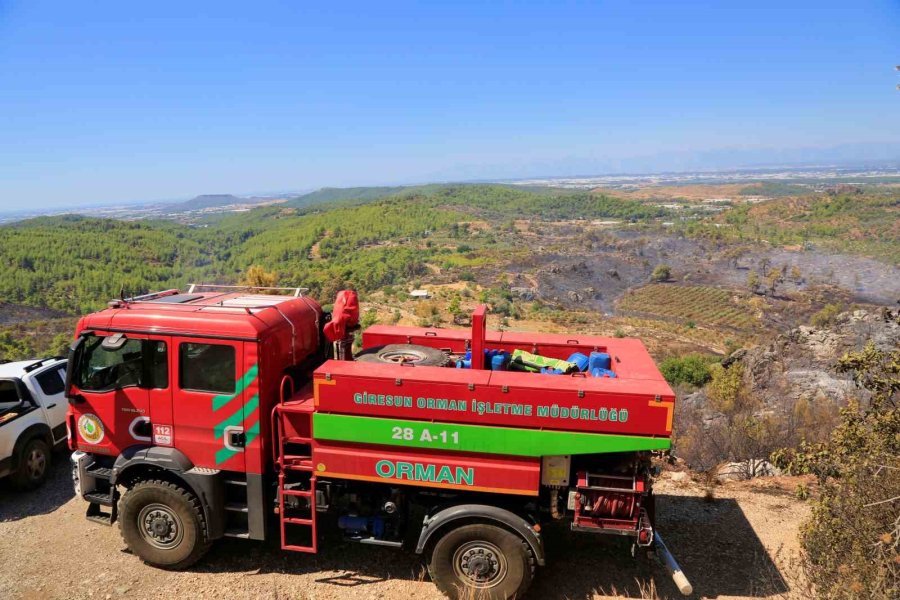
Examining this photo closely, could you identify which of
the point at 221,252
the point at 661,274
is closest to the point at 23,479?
the point at 221,252

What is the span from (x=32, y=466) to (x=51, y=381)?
4.92 ft

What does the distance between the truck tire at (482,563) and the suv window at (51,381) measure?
759cm

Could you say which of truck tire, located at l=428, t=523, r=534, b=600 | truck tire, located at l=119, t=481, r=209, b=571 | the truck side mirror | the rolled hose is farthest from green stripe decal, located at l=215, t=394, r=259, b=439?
the rolled hose

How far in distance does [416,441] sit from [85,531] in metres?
5.22

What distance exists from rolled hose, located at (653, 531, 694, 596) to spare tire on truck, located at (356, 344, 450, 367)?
312cm

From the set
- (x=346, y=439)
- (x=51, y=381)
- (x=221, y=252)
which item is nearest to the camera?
(x=346, y=439)

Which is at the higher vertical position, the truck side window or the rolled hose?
the truck side window

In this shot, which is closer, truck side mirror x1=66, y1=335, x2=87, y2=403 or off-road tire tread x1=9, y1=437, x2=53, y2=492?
truck side mirror x1=66, y1=335, x2=87, y2=403

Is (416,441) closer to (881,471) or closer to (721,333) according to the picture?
(881,471)

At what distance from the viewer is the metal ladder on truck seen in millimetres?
6262

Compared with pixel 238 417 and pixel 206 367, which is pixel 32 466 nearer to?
pixel 206 367

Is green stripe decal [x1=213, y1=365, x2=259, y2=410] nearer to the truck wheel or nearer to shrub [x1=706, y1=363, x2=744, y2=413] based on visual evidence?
the truck wheel

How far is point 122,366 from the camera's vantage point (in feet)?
22.2

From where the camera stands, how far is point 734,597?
6.53 m
